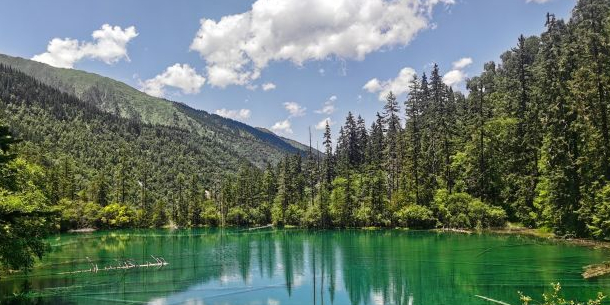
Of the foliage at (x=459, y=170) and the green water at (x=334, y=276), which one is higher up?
the foliage at (x=459, y=170)

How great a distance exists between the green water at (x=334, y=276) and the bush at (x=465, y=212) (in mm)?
11787

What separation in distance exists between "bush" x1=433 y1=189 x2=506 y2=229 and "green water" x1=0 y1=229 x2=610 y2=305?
1179cm

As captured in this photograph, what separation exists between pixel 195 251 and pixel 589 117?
45357 mm

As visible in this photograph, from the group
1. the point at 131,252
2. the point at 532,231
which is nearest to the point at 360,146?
the point at 532,231

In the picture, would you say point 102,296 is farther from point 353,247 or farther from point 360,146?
point 360,146

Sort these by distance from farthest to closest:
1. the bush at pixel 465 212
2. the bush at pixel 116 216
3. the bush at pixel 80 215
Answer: the bush at pixel 116 216 < the bush at pixel 80 215 < the bush at pixel 465 212

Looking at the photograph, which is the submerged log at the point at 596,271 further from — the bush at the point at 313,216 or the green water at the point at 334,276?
the bush at the point at 313,216

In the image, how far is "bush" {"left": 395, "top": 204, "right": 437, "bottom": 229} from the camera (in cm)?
7300

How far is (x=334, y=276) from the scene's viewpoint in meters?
36.3

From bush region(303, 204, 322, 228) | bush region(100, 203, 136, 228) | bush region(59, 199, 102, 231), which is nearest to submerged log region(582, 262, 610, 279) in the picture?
bush region(303, 204, 322, 228)

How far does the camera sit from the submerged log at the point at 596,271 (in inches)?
1079

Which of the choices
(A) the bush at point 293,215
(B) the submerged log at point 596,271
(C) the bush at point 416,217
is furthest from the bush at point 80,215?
(B) the submerged log at point 596,271

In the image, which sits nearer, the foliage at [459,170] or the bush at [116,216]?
the foliage at [459,170]

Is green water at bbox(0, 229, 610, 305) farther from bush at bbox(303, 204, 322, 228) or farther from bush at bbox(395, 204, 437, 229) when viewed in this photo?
bush at bbox(303, 204, 322, 228)
